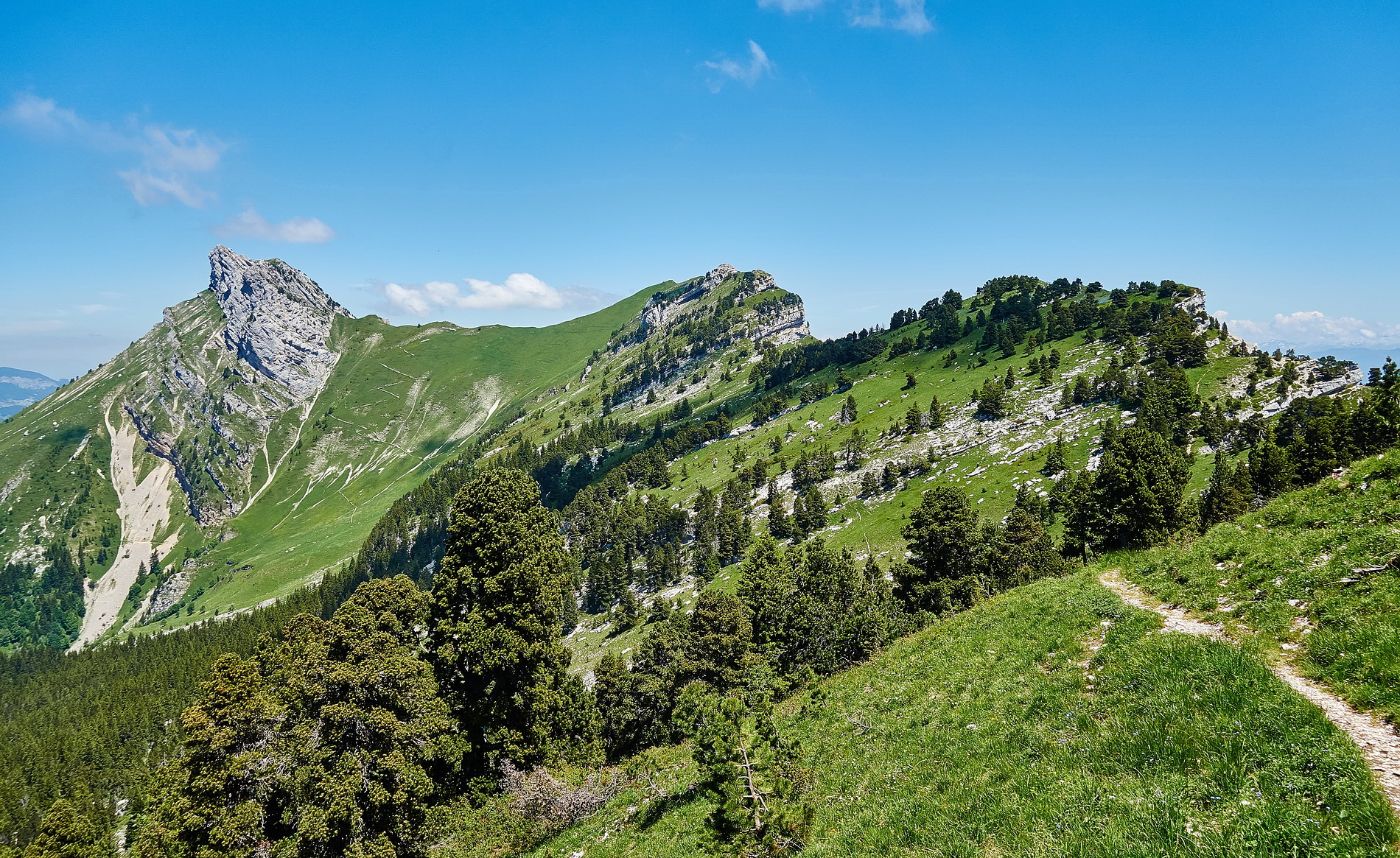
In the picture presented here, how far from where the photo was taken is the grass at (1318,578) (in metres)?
10.6

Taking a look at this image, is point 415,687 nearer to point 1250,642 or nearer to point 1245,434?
point 1250,642

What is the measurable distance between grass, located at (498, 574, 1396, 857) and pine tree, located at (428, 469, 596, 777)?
10270 mm

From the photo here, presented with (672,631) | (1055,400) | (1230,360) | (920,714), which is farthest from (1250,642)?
(1230,360)

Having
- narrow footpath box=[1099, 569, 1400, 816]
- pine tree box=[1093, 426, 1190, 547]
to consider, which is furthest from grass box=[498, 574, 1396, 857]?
pine tree box=[1093, 426, 1190, 547]

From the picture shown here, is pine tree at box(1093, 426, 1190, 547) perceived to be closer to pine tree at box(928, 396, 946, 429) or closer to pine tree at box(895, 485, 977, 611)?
pine tree at box(895, 485, 977, 611)

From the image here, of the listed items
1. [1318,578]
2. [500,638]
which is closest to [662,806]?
[500,638]

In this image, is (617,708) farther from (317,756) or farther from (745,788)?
(745,788)

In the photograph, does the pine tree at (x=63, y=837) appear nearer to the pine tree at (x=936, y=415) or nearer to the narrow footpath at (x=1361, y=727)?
the narrow footpath at (x=1361, y=727)

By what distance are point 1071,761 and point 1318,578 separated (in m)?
9.03

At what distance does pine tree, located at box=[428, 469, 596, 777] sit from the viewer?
105 feet

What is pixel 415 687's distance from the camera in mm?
28422

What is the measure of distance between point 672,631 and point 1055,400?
133 meters

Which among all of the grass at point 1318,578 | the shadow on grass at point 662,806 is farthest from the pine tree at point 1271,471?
the shadow on grass at point 662,806

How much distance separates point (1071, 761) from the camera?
441 inches
